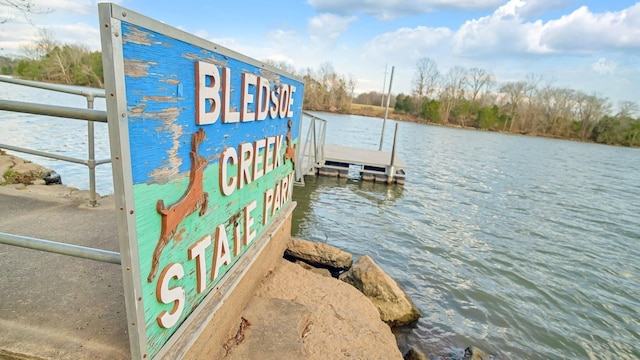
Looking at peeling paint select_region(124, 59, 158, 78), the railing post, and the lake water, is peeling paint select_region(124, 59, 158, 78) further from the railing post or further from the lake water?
the lake water

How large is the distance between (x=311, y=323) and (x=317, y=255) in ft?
6.55

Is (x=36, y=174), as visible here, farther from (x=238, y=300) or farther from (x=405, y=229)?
(x=405, y=229)

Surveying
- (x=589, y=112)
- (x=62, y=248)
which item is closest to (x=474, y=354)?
(x=62, y=248)

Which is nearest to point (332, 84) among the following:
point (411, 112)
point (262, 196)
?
point (411, 112)

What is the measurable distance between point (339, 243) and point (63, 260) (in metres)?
5.26

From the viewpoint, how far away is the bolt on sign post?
131cm

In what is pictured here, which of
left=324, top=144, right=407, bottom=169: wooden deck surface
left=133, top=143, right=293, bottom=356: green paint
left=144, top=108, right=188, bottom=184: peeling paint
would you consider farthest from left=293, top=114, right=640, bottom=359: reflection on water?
left=144, top=108, right=188, bottom=184: peeling paint

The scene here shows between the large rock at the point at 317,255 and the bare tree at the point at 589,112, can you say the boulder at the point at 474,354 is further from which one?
the bare tree at the point at 589,112

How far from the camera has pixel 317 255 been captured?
4.95 meters

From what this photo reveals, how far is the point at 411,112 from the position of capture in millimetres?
65375

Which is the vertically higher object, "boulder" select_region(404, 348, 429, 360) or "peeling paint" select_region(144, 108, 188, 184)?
"peeling paint" select_region(144, 108, 188, 184)

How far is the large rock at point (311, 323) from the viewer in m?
2.50

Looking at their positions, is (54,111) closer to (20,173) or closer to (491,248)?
(20,173)

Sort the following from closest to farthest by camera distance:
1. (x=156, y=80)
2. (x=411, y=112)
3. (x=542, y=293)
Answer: (x=156, y=80) → (x=542, y=293) → (x=411, y=112)
